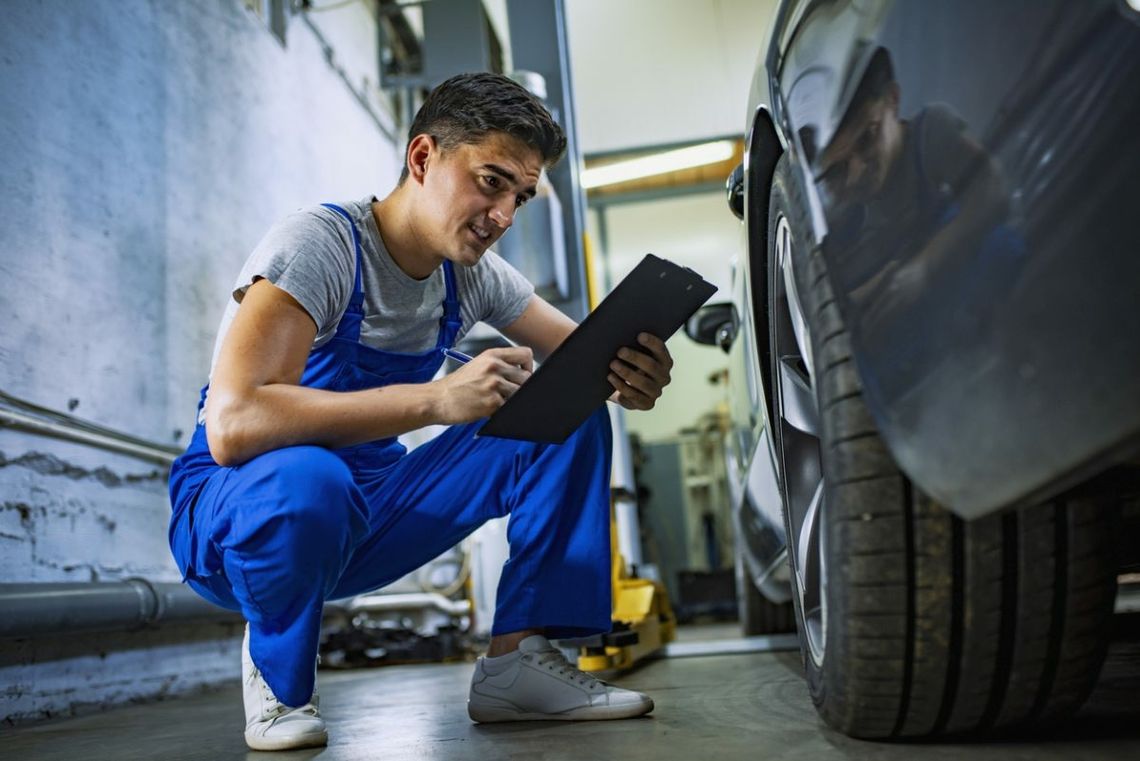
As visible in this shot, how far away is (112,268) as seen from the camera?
277cm

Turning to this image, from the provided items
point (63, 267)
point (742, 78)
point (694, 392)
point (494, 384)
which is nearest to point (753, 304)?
point (494, 384)

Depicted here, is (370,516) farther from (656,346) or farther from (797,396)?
(797,396)

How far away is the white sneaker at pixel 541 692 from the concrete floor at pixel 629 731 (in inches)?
1.2

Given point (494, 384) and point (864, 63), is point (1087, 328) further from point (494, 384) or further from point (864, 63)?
point (494, 384)

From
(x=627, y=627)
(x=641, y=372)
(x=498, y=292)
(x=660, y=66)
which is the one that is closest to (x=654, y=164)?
(x=660, y=66)

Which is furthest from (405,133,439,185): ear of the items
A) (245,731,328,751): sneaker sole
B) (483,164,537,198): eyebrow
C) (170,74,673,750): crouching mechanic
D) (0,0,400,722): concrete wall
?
(0,0,400,722): concrete wall

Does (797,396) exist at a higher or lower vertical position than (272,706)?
higher

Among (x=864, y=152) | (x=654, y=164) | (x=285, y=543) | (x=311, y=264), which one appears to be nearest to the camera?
(x=864, y=152)

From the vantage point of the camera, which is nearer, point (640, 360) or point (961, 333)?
point (961, 333)

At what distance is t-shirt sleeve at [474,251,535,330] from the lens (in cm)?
181

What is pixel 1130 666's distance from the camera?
68.6 inches

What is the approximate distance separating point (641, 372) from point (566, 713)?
1.81 ft

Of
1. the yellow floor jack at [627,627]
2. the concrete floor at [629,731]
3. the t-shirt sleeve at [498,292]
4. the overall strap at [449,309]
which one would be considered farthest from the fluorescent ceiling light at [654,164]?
the overall strap at [449,309]

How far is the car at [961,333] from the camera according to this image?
0.70 m
